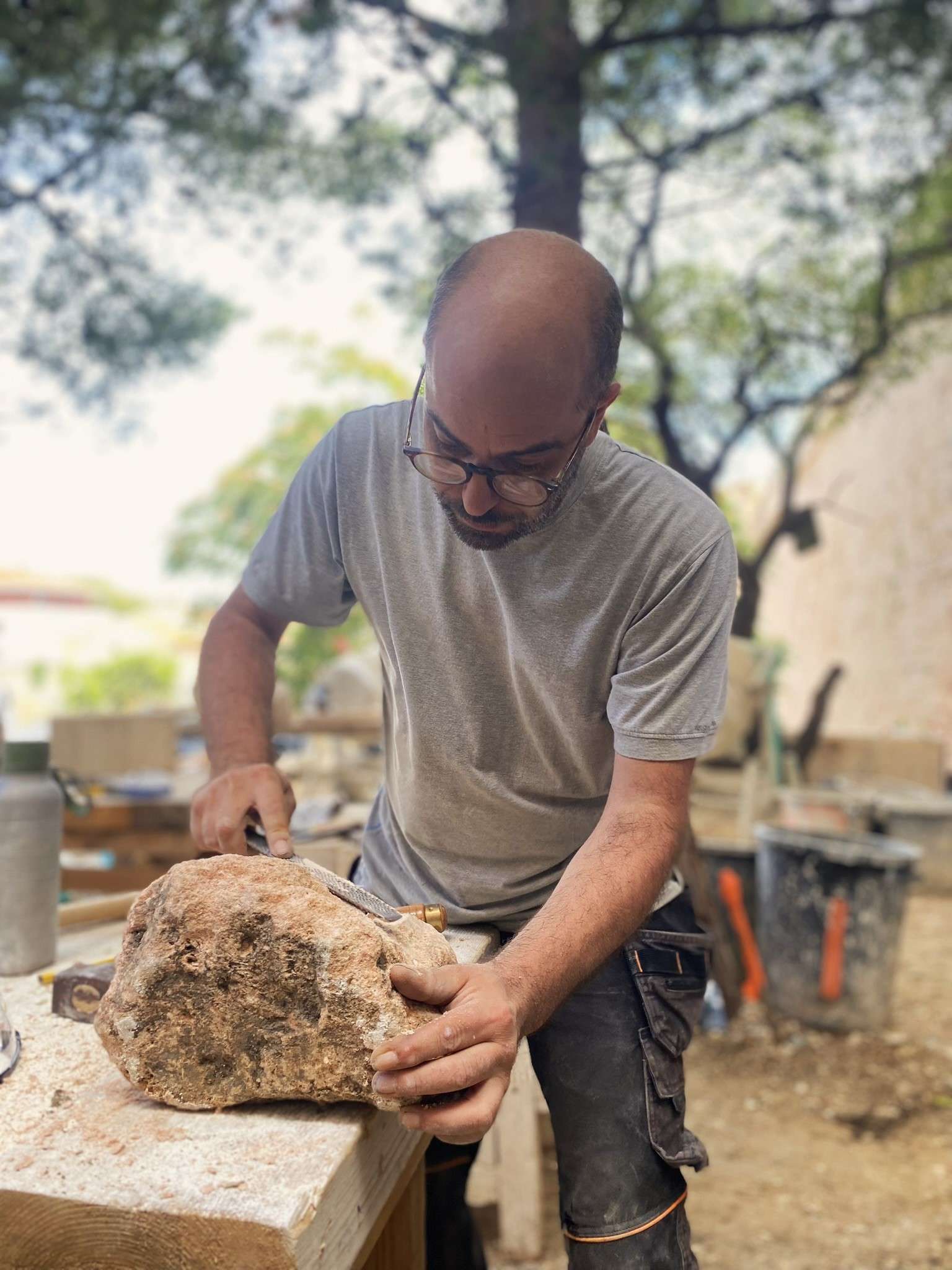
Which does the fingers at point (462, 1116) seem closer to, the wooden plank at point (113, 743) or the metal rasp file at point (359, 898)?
the metal rasp file at point (359, 898)

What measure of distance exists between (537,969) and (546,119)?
4790mm

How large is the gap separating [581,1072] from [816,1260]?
1.75m

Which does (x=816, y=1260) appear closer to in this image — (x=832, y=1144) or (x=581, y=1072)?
(x=832, y=1144)

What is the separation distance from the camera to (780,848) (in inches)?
171

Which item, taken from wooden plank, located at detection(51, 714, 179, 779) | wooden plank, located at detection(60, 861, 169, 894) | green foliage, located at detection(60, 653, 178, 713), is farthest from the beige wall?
green foliage, located at detection(60, 653, 178, 713)

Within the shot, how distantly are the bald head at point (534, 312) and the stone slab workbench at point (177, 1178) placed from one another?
95 cm

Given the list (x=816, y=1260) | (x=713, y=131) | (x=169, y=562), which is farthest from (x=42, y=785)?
(x=169, y=562)

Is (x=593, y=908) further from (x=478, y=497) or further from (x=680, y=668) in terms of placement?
(x=478, y=497)

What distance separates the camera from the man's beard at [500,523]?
1.52m

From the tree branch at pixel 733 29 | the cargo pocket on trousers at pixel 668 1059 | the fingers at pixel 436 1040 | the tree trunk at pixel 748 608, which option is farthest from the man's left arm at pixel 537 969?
the tree branch at pixel 733 29

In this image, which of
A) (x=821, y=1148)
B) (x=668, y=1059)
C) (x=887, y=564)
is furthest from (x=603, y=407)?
(x=887, y=564)

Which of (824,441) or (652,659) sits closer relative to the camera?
(652,659)

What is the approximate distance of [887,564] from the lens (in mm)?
11234

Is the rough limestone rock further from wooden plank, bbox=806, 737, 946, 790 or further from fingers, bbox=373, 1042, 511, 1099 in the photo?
A: wooden plank, bbox=806, 737, 946, 790
